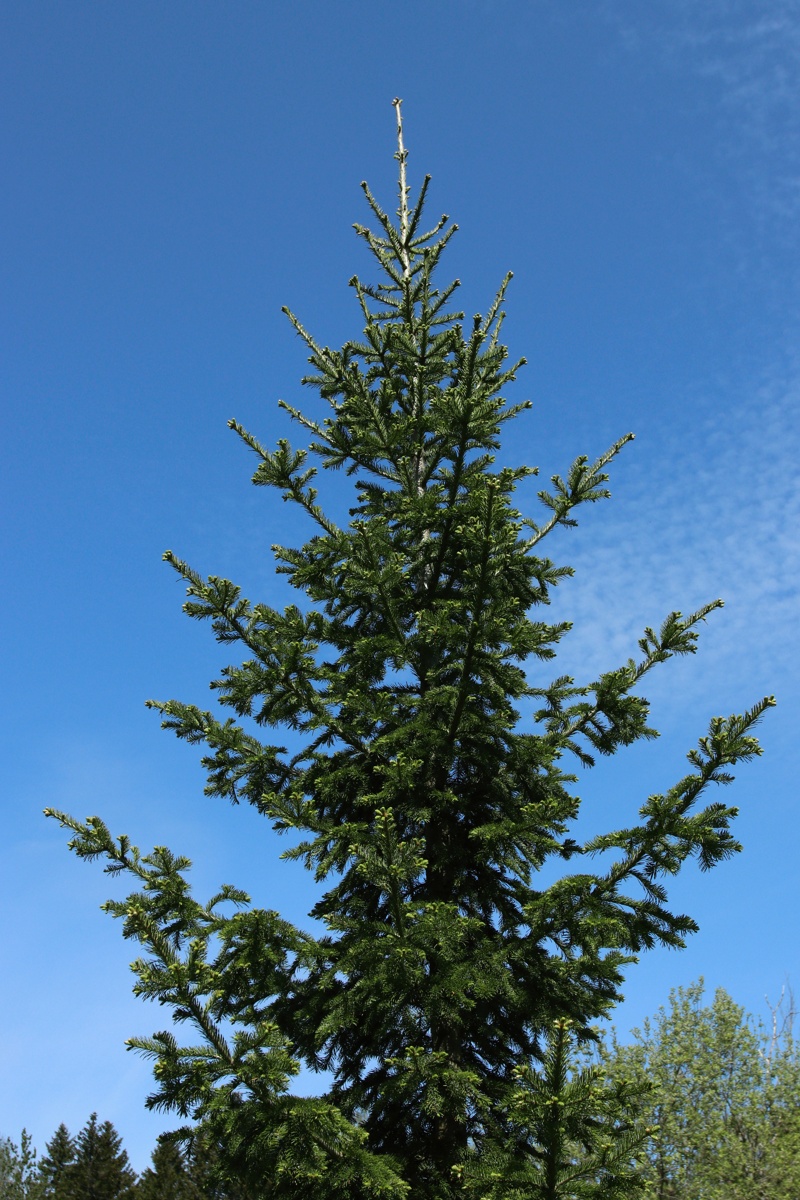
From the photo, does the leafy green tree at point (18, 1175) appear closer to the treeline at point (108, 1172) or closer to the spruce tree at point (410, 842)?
the treeline at point (108, 1172)

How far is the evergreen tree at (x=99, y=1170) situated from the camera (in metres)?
34.5

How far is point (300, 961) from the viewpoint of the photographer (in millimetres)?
7293

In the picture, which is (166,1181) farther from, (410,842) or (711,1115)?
(410,842)

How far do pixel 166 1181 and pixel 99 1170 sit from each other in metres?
3.83

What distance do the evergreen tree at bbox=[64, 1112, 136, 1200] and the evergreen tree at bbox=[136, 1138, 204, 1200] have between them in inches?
32.5

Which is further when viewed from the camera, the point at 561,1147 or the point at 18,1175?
the point at 18,1175

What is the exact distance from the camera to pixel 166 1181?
33500mm

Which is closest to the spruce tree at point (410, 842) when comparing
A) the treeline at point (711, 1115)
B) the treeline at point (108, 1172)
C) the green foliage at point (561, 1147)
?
the green foliage at point (561, 1147)

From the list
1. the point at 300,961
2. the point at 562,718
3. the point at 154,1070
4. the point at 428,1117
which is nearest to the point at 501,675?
the point at 562,718

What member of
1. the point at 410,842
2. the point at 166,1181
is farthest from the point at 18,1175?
the point at 410,842

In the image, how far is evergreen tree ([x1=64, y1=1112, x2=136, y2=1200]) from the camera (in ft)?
113

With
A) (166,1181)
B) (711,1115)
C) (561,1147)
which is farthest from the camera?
(166,1181)

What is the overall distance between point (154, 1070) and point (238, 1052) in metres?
0.48

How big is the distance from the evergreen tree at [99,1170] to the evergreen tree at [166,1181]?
825mm
